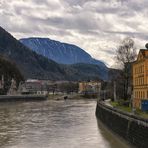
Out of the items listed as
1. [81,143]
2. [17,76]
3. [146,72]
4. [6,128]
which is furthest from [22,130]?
[17,76]

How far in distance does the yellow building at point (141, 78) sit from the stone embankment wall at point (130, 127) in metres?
10.5

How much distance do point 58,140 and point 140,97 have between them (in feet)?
87.5

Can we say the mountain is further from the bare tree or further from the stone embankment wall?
the stone embankment wall

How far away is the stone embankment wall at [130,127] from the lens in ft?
128

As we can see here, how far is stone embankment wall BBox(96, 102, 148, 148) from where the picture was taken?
39081 mm

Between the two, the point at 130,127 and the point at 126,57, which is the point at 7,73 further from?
the point at 130,127

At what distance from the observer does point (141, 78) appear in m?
72.7

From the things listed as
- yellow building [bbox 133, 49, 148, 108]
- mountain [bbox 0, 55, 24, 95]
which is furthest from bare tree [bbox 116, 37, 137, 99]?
mountain [bbox 0, 55, 24, 95]

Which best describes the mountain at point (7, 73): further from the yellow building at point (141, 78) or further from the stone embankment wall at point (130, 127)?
the stone embankment wall at point (130, 127)

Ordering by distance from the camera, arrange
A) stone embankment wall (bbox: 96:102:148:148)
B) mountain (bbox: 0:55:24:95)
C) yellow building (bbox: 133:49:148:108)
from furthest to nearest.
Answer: mountain (bbox: 0:55:24:95)
yellow building (bbox: 133:49:148:108)
stone embankment wall (bbox: 96:102:148:148)

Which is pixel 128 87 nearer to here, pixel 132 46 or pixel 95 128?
pixel 132 46

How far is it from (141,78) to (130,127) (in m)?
28.4

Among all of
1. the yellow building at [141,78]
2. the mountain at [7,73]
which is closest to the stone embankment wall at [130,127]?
the yellow building at [141,78]

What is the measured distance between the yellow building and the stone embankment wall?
34.4ft
